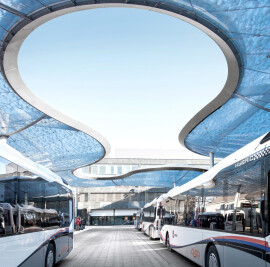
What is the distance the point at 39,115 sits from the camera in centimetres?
2366

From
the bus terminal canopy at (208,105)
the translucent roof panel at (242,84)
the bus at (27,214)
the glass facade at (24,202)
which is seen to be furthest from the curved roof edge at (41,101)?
the glass facade at (24,202)

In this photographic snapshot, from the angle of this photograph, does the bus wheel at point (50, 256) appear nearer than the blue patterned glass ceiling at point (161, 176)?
Yes

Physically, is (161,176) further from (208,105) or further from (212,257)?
(212,257)

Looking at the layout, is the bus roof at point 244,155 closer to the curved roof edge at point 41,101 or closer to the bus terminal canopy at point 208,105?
the bus terminal canopy at point 208,105

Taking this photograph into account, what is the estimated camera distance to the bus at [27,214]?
6.39 metres

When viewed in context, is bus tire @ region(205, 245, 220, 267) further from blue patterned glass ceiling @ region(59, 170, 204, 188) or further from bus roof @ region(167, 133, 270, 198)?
blue patterned glass ceiling @ region(59, 170, 204, 188)

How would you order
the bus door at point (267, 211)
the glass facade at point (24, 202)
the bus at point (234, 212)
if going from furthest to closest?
1. the glass facade at point (24, 202)
2. the bus at point (234, 212)
3. the bus door at point (267, 211)

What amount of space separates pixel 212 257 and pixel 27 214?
438cm

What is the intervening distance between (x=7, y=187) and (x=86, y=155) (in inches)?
1246

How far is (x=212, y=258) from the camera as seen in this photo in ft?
29.1

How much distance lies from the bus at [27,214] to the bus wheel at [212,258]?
399 cm

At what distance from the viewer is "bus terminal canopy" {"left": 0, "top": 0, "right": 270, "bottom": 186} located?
13.0 m

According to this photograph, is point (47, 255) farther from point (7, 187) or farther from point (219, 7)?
point (219, 7)

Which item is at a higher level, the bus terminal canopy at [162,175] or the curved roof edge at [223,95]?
the curved roof edge at [223,95]
